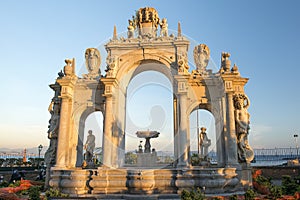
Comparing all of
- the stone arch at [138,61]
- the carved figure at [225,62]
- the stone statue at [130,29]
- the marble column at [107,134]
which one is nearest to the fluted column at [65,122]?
the marble column at [107,134]

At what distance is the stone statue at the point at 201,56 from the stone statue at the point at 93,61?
727cm

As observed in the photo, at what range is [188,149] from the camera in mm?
16016

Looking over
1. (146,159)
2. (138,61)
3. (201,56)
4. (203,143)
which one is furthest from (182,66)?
(146,159)

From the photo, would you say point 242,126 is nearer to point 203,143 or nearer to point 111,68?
point 203,143

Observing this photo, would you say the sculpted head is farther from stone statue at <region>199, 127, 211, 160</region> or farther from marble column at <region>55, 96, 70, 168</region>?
marble column at <region>55, 96, 70, 168</region>

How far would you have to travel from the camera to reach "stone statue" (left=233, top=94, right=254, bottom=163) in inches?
639

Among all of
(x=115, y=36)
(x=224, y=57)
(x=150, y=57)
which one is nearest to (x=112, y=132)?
(x=150, y=57)

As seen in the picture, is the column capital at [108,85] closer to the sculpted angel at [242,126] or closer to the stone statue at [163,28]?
the stone statue at [163,28]

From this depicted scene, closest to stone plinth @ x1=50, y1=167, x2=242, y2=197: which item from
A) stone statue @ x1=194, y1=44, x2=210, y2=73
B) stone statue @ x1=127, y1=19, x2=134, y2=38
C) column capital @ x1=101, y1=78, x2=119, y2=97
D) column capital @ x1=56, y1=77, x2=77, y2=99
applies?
column capital @ x1=101, y1=78, x2=119, y2=97

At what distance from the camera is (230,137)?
52.5 ft

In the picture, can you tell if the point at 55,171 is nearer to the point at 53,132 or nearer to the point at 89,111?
the point at 53,132

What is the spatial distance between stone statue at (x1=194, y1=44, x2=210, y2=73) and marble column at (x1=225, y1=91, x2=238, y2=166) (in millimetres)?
2907

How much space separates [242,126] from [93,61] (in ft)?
37.7

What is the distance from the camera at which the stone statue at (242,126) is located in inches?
639
